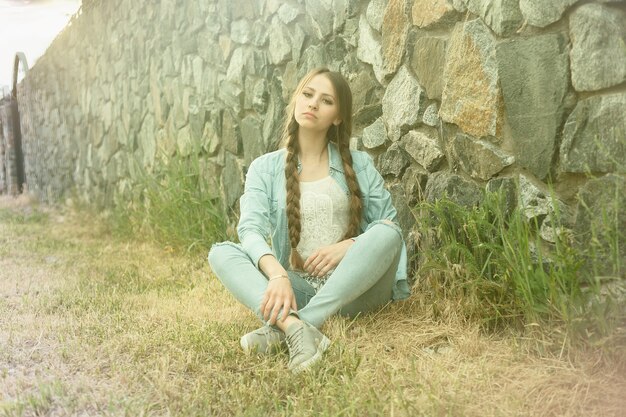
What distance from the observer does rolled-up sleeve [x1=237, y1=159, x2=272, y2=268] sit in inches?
91.7

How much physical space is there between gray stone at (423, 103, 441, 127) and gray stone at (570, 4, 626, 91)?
72 cm

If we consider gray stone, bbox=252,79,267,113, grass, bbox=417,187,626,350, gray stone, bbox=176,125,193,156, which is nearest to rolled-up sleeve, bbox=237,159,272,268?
grass, bbox=417,187,626,350

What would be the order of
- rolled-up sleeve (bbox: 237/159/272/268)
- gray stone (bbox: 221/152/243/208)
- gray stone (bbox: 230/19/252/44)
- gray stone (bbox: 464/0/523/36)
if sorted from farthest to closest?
gray stone (bbox: 221/152/243/208)
gray stone (bbox: 230/19/252/44)
rolled-up sleeve (bbox: 237/159/272/268)
gray stone (bbox: 464/0/523/36)

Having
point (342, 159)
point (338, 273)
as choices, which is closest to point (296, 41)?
point (342, 159)

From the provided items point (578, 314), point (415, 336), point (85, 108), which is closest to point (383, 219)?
point (415, 336)

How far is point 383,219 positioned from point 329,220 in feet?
0.76

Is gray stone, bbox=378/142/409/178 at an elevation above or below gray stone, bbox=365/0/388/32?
below

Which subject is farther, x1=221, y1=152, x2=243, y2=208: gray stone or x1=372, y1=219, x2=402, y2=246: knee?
x1=221, y1=152, x2=243, y2=208: gray stone

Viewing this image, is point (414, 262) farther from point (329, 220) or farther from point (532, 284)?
point (532, 284)

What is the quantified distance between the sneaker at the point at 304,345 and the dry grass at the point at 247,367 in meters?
0.03

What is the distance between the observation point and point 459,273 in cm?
244

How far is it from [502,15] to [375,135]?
944 mm

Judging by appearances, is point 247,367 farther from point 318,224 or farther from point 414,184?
point 414,184

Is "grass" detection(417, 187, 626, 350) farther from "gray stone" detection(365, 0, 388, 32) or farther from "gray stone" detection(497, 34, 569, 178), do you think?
"gray stone" detection(365, 0, 388, 32)
